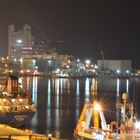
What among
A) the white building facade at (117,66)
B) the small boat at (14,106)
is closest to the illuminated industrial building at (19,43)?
the white building facade at (117,66)

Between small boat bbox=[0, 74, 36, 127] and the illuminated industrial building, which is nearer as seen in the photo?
small boat bbox=[0, 74, 36, 127]

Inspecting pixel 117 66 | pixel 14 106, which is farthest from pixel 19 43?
pixel 14 106

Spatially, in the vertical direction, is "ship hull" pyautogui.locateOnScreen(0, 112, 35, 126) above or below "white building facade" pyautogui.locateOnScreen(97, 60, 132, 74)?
below

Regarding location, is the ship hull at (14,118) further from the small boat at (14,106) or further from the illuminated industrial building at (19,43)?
the illuminated industrial building at (19,43)

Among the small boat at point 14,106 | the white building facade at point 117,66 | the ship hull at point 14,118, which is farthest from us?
the white building facade at point 117,66

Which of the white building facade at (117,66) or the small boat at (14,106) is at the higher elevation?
the white building facade at (117,66)

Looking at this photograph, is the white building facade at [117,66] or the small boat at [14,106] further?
the white building facade at [117,66]

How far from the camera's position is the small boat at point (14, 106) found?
17188 mm

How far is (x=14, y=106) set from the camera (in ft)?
58.7

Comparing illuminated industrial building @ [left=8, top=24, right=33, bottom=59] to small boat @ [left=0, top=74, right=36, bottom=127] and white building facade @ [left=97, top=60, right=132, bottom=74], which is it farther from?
small boat @ [left=0, top=74, right=36, bottom=127]

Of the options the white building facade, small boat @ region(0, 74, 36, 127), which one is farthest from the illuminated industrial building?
small boat @ region(0, 74, 36, 127)

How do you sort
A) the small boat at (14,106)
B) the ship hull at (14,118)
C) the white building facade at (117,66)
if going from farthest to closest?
the white building facade at (117,66), the small boat at (14,106), the ship hull at (14,118)

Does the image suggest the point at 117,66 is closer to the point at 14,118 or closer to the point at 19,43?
the point at 19,43

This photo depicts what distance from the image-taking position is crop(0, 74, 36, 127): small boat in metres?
17.2
